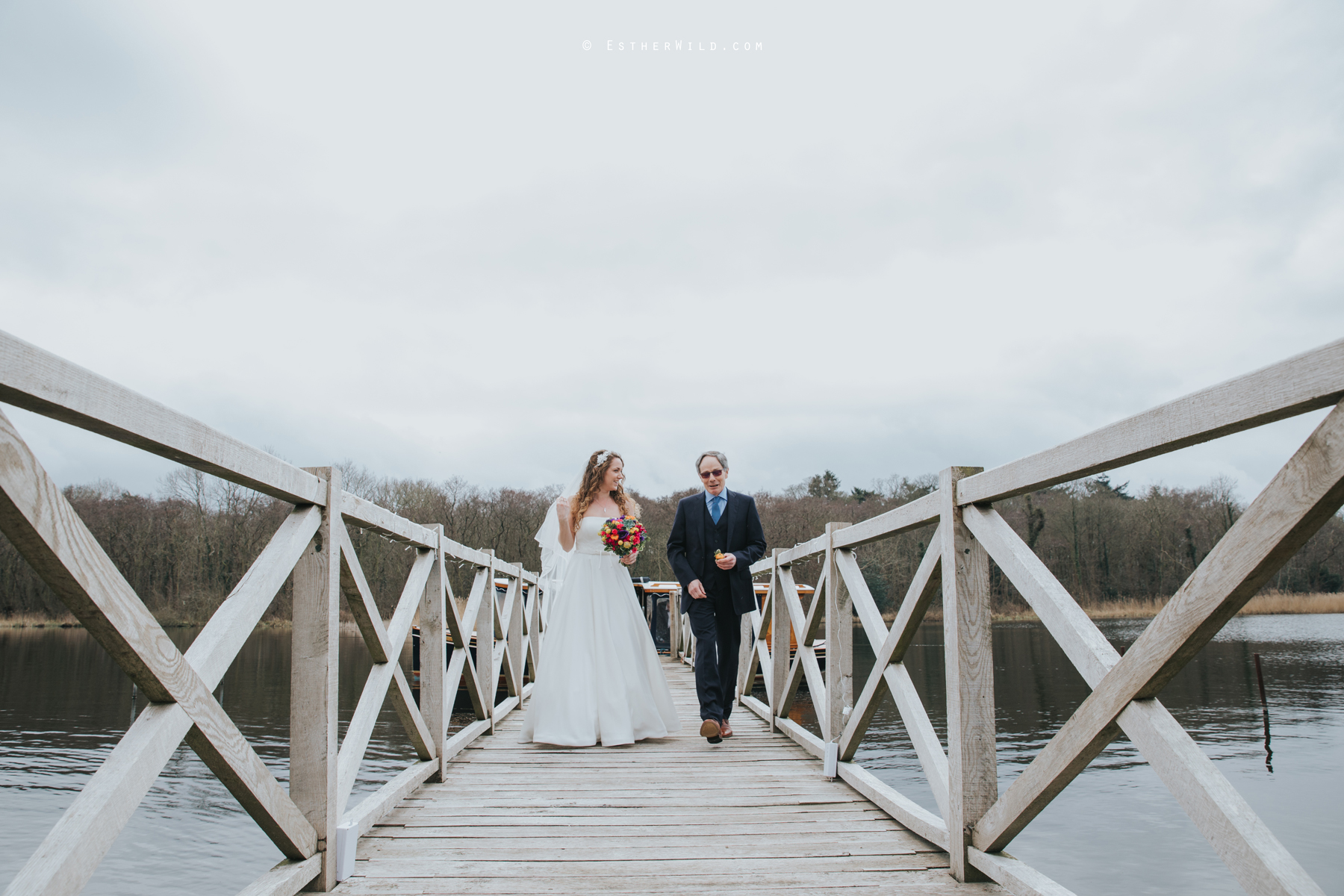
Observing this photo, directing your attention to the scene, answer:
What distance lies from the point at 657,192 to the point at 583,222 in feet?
17.8

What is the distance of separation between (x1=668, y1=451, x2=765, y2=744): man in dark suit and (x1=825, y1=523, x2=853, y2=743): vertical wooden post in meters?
0.96

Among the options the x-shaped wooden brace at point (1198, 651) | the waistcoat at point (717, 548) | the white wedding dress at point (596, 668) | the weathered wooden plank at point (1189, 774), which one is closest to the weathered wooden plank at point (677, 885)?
the x-shaped wooden brace at point (1198, 651)

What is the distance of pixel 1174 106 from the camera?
36.5 meters

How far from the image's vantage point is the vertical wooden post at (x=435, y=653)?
12.8 feet

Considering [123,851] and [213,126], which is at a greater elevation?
[213,126]

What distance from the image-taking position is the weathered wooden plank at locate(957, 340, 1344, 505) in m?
1.27

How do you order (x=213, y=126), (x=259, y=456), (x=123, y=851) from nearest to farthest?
(x=259, y=456) → (x=123, y=851) → (x=213, y=126)

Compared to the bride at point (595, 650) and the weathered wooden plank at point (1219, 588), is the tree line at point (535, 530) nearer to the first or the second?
the bride at point (595, 650)

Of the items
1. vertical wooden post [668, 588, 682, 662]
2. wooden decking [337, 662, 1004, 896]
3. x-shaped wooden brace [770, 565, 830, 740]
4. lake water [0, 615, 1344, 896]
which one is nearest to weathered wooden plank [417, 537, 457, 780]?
wooden decking [337, 662, 1004, 896]

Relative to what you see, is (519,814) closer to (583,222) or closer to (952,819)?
(952,819)

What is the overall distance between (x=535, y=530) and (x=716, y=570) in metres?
35.3

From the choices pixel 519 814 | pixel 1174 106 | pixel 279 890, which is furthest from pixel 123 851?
pixel 1174 106

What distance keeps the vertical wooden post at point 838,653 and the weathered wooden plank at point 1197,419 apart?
6.30ft

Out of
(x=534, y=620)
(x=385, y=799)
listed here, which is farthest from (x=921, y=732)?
(x=534, y=620)
